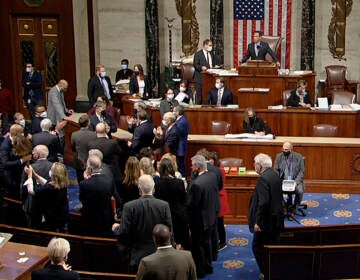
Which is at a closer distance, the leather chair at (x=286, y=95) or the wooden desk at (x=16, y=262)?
the wooden desk at (x=16, y=262)

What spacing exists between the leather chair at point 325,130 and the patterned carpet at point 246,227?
3.94ft

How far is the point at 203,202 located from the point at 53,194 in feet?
5.46

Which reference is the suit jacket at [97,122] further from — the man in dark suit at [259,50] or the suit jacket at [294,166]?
the man in dark suit at [259,50]

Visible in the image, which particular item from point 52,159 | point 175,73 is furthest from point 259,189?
point 175,73

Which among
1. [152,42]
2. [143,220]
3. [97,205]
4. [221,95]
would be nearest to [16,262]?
[143,220]

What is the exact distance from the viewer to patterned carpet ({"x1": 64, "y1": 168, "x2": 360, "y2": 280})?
290 inches

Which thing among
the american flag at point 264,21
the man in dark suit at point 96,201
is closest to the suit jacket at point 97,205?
the man in dark suit at point 96,201

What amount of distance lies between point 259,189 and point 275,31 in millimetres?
9974

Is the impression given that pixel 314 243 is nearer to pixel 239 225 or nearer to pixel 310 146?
pixel 239 225

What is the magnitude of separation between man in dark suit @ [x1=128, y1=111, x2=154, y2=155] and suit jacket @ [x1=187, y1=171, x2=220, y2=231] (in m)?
2.46

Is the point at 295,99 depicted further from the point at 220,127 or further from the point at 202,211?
the point at 202,211

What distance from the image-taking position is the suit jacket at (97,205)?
654cm

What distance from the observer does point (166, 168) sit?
6461 millimetres

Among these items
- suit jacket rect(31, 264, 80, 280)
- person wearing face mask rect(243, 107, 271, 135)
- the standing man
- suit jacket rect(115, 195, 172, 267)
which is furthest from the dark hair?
the standing man
